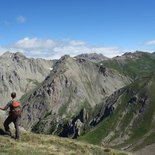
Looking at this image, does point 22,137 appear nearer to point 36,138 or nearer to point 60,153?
point 36,138

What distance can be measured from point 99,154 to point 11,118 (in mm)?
11609

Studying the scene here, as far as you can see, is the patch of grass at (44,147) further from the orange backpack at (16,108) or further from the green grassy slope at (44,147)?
the orange backpack at (16,108)

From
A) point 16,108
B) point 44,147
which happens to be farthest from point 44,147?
point 16,108

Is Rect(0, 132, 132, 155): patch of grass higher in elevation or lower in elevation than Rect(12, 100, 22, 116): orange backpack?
lower

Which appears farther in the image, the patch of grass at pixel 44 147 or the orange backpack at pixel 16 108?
the patch of grass at pixel 44 147

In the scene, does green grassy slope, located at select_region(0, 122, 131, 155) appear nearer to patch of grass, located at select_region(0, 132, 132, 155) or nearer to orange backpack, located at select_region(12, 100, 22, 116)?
patch of grass, located at select_region(0, 132, 132, 155)

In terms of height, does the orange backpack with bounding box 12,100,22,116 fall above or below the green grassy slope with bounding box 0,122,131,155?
above

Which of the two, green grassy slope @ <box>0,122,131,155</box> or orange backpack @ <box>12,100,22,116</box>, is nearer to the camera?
orange backpack @ <box>12,100,22,116</box>

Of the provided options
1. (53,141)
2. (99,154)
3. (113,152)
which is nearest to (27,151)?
(53,141)

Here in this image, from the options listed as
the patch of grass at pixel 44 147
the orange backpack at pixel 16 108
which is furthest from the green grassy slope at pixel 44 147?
the orange backpack at pixel 16 108

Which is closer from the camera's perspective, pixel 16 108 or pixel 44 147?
pixel 16 108

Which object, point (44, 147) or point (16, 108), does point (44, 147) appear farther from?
point (16, 108)

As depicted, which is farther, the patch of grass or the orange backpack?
the patch of grass

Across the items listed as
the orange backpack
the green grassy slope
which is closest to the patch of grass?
the green grassy slope
